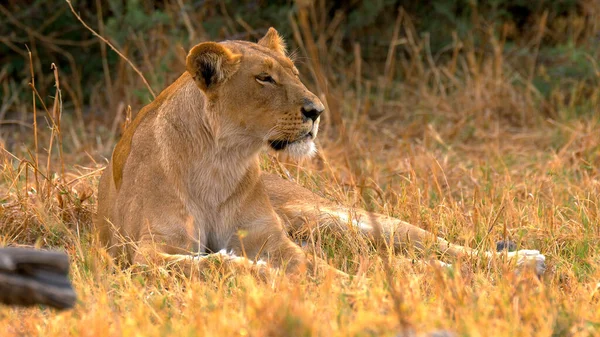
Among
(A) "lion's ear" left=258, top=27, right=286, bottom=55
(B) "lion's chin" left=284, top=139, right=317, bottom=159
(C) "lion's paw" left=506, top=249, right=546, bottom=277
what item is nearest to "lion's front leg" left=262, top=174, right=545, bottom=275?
(C) "lion's paw" left=506, top=249, right=546, bottom=277

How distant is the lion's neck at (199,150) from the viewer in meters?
3.81

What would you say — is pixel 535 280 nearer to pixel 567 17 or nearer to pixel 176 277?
pixel 176 277

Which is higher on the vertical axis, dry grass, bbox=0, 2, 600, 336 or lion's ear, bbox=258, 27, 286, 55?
lion's ear, bbox=258, 27, 286, 55

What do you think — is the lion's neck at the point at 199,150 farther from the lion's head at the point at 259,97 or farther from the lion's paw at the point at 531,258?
the lion's paw at the point at 531,258

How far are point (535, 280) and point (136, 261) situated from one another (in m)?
1.47

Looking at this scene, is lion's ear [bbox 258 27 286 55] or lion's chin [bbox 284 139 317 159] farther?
lion's ear [bbox 258 27 286 55]

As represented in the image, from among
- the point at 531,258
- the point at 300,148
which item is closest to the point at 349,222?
the point at 300,148

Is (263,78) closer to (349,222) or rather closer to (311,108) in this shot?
(311,108)

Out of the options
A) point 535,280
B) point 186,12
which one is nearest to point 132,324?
point 535,280

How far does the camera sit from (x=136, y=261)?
3602mm

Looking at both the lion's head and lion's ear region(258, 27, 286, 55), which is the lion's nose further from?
lion's ear region(258, 27, 286, 55)

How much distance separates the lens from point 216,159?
12.6 ft

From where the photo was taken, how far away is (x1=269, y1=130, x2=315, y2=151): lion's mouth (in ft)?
12.2

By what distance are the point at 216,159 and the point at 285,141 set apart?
0.99 feet
